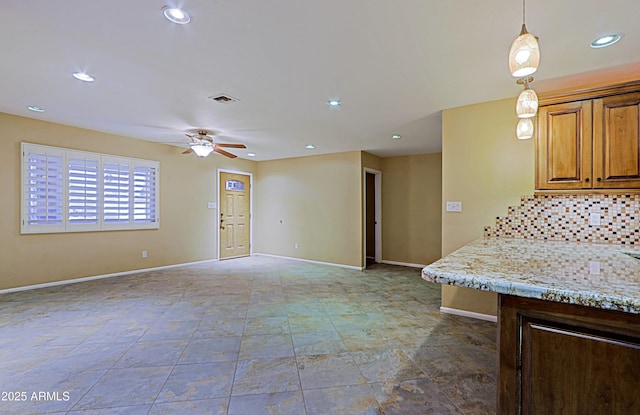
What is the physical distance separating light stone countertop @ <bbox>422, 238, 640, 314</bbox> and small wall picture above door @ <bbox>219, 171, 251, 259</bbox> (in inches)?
239

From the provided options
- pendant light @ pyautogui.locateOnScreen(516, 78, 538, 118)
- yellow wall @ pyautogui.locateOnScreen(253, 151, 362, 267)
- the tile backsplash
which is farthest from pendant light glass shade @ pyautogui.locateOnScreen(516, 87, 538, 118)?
yellow wall @ pyautogui.locateOnScreen(253, 151, 362, 267)

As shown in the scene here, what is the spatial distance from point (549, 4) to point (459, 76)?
954 millimetres

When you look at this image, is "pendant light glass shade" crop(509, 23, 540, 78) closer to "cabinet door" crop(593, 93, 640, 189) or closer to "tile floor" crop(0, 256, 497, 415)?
"cabinet door" crop(593, 93, 640, 189)

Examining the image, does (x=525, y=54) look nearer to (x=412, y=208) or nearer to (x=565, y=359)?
(x=565, y=359)

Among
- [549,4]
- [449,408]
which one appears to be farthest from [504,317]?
[549,4]

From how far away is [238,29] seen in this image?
6.54 feet

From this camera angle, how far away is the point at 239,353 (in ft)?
8.08

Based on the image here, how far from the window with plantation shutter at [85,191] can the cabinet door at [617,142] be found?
6.40m

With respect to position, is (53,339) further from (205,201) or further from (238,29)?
(205,201)

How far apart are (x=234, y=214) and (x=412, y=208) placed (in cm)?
423

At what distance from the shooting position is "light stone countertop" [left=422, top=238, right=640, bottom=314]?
952 mm

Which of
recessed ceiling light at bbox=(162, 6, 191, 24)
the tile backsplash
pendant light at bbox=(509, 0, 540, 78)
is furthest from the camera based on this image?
the tile backsplash

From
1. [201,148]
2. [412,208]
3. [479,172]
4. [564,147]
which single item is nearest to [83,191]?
[201,148]

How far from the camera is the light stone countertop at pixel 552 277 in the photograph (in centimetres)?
95
